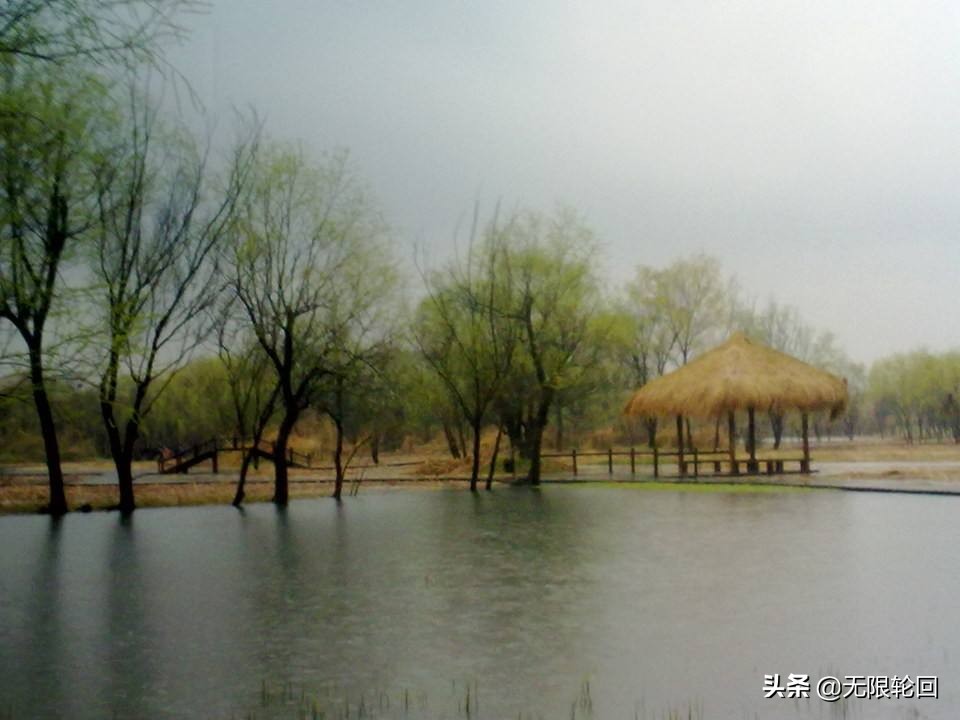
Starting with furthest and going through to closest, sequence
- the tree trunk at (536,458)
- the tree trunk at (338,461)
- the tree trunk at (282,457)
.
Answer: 1. the tree trunk at (536,458)
2. the tree trunk at (338,461)
3. the tree trunk at (282,457)

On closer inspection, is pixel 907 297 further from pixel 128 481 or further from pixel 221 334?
pixel 128 481

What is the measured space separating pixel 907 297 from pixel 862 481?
7.81ft

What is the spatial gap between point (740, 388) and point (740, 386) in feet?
0.07

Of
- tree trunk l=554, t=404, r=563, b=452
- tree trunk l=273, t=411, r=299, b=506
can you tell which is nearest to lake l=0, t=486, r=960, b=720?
tree trunk l=273, t=411, r=299, b=506

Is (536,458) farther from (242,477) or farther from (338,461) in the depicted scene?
(242,477)

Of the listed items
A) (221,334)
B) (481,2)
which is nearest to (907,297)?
(481,2)

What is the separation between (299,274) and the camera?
9.95 metres

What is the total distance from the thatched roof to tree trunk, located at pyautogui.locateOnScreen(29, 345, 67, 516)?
6921mm

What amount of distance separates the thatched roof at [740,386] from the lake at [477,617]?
178 inches

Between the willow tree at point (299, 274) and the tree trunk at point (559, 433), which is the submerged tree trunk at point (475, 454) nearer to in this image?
the tree trunk at point (559, 433)

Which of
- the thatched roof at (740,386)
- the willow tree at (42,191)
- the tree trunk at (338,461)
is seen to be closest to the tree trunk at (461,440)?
the tree trunk at (338,461)

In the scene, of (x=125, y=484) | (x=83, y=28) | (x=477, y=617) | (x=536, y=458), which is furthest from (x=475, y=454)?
(x=83, y=28)

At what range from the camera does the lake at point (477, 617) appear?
3.36m

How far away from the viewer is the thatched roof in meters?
12.5
